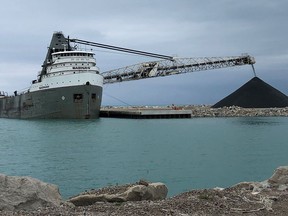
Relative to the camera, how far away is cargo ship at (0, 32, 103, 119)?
53.1m

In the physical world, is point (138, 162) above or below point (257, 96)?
below

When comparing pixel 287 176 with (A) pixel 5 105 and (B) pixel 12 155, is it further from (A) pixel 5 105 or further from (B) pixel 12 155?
(A) pixel 5 105

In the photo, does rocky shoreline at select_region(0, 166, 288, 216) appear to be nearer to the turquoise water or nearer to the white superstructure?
the turquoise water

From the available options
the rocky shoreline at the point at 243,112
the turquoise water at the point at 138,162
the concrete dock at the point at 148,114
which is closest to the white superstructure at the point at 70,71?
the concrete dock at the point at 148,114

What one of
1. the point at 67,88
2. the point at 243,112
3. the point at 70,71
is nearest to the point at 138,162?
the point at 67,88

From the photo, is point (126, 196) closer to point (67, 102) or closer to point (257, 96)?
point (67, 102)

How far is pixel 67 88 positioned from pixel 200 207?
155ft

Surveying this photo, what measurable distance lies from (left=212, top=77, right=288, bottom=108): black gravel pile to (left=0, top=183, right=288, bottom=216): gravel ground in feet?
262

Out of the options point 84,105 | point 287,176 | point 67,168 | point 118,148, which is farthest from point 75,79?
point 287,176

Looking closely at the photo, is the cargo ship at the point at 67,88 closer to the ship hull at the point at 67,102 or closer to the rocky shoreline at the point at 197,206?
the ship hull at the point at 67,102

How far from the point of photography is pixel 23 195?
7391mm

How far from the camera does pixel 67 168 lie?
19047mm

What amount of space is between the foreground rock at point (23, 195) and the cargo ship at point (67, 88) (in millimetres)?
45558

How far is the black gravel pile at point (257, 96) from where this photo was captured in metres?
86.5
